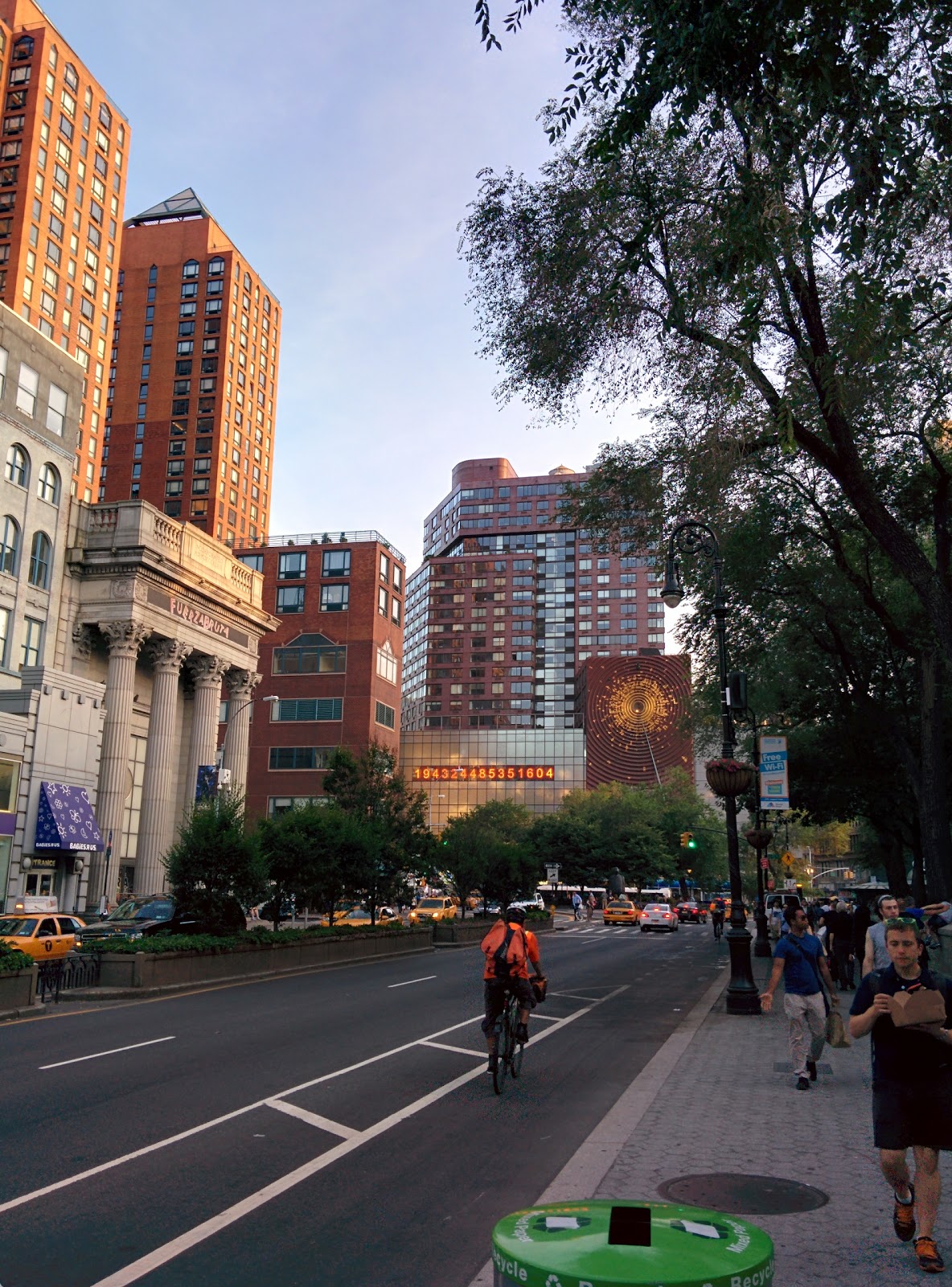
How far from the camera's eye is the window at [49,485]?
43419 mm

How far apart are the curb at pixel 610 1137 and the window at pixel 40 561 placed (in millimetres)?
37491

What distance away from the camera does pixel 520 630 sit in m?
176

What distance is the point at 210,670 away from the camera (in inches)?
2191

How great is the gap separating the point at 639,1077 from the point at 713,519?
44.0ft

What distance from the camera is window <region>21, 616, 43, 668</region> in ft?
142

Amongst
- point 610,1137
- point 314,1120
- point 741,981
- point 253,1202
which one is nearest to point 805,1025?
point 610,1137

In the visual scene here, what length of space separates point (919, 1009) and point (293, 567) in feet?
282

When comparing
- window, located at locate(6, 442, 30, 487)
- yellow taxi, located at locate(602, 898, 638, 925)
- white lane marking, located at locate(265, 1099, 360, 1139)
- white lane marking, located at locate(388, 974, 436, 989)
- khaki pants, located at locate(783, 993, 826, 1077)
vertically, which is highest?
window, located at locate(6, 442, 30, 487)

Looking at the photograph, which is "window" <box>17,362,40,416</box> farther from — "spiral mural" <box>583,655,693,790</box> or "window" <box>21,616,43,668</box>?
"spiral mural" <box>583,655,693,790</box>

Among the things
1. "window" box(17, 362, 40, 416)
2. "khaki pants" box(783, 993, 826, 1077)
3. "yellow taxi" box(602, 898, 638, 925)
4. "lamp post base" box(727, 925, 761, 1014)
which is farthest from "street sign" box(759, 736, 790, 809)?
"yellow taxi" box(602, 898, 638, 925)

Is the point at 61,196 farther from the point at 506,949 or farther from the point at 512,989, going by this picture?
the point at 512,989

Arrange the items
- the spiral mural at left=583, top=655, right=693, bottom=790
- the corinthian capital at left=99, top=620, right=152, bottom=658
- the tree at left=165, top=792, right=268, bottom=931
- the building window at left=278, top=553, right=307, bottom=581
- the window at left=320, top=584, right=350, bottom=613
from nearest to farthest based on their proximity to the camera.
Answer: the tree at left=165, top=792, right=268, bottom=931, the corinthian capital at left=99, top=620, right=152, bottom=658, the window at left=320, top=584, right=350, bottom=613, the building window at left=278, top=553, right=307, bottom=581, the spiral mural at left=583, top=655, right=693, bottom=790

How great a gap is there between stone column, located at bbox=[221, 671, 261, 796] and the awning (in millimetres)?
14840

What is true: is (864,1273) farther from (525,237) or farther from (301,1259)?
(525,237)
